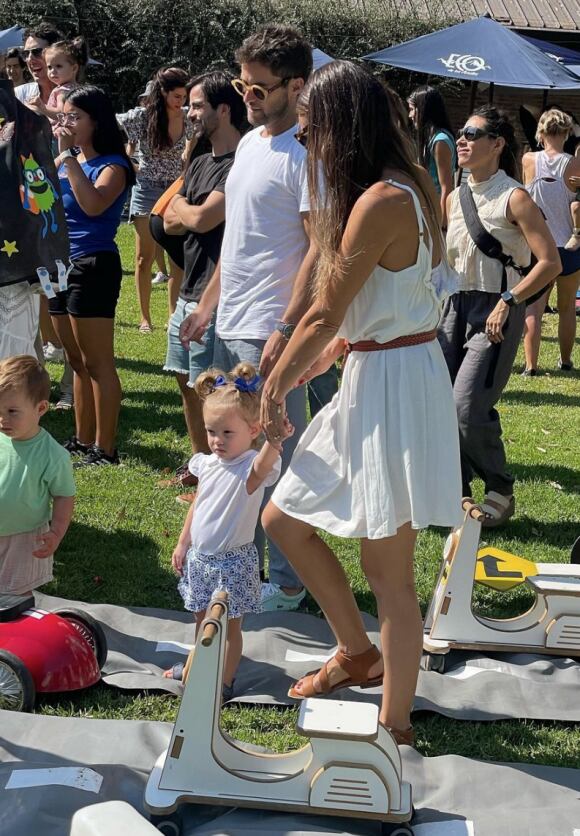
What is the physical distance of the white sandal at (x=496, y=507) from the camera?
18.8 ft

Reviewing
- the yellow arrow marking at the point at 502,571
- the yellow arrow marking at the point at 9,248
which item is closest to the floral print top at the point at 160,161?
the yellow arrow marking at the point at 9,248

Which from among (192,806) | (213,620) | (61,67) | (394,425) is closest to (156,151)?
(61,67)

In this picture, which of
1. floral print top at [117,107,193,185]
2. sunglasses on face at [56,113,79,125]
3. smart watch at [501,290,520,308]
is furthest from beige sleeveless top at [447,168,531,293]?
floral print top at [117,107,193,185]

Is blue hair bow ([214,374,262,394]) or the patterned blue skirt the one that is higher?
blue hair bow ([214,374,262,394])

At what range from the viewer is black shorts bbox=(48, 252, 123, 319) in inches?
240

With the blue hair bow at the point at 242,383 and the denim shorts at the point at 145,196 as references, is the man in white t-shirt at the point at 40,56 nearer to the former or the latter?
the denim shorts at the point at 145,196

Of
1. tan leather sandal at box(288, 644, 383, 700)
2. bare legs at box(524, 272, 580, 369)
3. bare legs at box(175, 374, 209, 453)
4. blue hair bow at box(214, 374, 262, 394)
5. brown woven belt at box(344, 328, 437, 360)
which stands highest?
brown woven belt at box(344, 328, 437, 360)

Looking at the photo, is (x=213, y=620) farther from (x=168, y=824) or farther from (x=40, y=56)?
(x=40, y=56)

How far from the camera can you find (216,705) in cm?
297

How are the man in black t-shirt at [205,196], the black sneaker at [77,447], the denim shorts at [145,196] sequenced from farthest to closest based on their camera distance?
the denim shorts at [145,196] < the black sneaker at [77,447] < the man in black t-shirt at [205,196]

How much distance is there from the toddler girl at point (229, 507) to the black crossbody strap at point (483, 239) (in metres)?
2.10

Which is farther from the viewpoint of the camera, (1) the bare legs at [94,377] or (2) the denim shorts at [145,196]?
(2) the denim shorts at [145,196]

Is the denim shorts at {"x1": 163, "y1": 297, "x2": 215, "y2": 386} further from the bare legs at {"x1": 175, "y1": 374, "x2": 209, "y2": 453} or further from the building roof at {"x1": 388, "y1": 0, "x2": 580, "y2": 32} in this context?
the building roof at {"x1": 388, "y1": 0, "x2": 580, "y2": 32}

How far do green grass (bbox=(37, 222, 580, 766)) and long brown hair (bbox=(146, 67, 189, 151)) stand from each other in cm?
190
